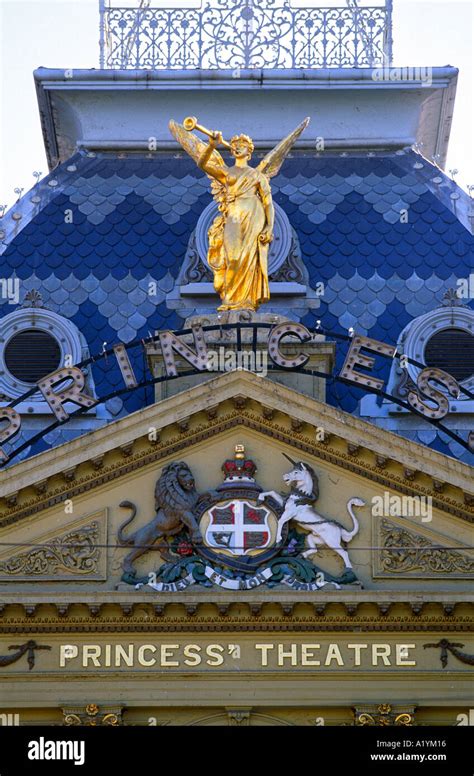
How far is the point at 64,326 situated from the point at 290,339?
4693mm

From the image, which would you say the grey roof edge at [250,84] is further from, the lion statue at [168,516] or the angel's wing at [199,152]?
the lion statue at [168,516]

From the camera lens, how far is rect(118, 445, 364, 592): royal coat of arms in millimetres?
43938

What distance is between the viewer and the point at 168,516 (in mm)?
44094

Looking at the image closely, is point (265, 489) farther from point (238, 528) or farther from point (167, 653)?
point (167, 653)

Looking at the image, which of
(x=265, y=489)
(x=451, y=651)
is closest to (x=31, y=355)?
(x=265, y=489)

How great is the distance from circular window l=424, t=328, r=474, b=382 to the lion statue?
8.26 metres

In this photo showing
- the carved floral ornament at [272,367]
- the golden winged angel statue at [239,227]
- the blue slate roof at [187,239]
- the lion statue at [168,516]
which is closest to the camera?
the lion statue at [168,516]

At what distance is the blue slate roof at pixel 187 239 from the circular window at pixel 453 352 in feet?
2.33

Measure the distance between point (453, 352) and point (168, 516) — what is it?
918 cm

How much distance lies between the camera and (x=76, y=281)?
172 ft

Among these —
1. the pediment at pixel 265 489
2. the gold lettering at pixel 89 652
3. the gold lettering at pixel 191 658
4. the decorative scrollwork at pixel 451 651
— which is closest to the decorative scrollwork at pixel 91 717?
the gold lettering at pixel 89 652

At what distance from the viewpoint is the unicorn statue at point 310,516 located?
145ft
